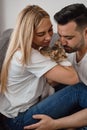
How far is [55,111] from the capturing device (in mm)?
1551

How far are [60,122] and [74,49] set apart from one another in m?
0.48

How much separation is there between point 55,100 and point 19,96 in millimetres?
221

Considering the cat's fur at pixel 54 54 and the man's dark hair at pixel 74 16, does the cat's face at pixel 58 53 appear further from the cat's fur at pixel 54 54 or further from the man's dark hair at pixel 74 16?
the man's dark hair at pixel 74 16

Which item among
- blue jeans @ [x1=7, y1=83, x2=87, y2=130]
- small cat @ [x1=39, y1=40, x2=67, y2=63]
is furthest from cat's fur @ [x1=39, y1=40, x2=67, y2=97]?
blue jeans @ [x1=7, y1=83, x2=87, y2=130]

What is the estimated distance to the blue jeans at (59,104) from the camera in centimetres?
154

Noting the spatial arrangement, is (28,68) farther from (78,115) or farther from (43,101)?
(78,115)

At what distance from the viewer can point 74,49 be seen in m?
1.68

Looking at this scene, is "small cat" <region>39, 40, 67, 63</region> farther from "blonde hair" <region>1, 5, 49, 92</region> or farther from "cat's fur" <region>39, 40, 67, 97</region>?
"blonde hair" <region>1, 5, 49, 92</region>

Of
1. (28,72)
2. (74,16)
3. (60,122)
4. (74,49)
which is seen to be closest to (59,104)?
(60,122)

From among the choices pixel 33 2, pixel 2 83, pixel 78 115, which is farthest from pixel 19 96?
pixel 33 2

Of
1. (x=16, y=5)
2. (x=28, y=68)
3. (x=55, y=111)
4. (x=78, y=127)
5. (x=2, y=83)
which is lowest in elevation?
(x=78, y=127)

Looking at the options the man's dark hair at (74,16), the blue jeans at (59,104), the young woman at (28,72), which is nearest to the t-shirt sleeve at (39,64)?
the young woman at (28,72)

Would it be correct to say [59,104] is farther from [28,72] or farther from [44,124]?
[28,72]

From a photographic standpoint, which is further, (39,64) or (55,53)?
(55,53)
